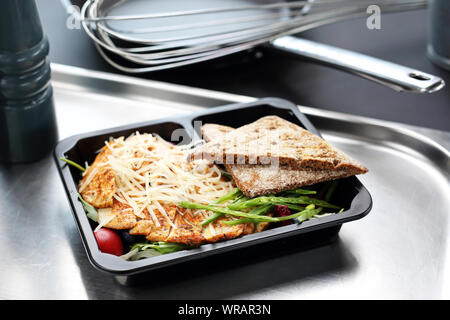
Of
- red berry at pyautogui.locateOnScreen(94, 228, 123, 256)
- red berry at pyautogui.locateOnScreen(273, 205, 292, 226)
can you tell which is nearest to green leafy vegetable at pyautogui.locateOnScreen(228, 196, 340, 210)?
red berry at pyautogui.locateOnScreen(273, 205, 292, 226)

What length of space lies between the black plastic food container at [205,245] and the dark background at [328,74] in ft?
0.78

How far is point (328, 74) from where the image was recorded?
1457 mm

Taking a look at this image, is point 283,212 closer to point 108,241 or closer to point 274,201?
point 274,201

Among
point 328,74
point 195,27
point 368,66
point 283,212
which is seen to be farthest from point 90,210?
point 328,74

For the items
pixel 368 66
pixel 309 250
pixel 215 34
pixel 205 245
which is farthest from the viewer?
pixel 215 34

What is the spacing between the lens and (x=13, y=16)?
99 cm

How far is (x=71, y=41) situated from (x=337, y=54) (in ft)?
2.46

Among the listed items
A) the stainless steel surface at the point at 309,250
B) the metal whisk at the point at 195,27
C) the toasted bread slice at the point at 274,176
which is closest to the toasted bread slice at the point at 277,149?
the toasted bread slice at the point at 274,176

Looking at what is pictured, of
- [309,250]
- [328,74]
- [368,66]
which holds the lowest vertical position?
[309,250]

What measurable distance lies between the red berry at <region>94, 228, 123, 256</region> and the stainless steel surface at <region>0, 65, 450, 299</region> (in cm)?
6

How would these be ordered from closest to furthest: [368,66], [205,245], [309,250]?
[205,245] < [309,250] < [368,66]

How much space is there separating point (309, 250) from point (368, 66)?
1.35 feet
